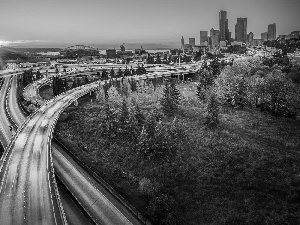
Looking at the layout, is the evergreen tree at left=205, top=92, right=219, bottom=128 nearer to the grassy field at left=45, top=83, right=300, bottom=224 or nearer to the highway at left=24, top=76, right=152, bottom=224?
the grassy field at left=45, top=83, right=300, bottom=224

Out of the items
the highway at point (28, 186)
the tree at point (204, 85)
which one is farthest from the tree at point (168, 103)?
the highway at point (28, 186)

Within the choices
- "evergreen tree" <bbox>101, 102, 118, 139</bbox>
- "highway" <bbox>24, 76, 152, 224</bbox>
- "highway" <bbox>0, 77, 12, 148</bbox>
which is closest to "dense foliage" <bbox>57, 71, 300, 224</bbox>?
"evergreen tree" <bbox>101, 102, 118, 139</bbox>

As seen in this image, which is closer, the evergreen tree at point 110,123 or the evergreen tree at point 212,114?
the evergreen tree at point 110,123

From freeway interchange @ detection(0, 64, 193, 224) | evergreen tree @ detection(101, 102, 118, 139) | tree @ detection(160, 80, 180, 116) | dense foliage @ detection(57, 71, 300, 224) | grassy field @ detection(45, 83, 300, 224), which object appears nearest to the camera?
freeway interchange @ detection(0, 64, 193, 224)

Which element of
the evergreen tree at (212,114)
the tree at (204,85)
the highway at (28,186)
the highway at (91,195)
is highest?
the tree at (204,85)

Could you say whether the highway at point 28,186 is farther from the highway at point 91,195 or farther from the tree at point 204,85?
the tree at point 204,85
